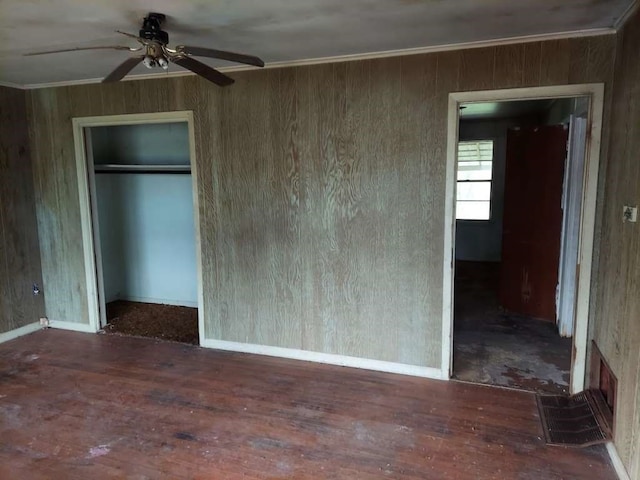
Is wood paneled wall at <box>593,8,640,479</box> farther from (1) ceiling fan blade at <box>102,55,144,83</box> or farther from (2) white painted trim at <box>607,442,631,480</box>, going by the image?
(1) ceiling fan blade at <box>102,55,144,83</box>

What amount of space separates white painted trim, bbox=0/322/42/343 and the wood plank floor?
1.55ft

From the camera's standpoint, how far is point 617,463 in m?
2.23

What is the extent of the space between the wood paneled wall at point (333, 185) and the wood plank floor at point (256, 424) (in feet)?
1.34

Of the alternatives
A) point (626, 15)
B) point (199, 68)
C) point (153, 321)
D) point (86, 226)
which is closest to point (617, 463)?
point (626, 15)

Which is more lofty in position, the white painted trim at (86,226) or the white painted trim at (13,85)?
the white painted trim at (13,85)

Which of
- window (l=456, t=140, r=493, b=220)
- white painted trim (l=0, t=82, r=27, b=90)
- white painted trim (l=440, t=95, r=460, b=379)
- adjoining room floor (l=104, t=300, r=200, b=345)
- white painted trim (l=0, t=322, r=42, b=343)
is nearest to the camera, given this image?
white painted trim (l=440, t=95, r=460, b=379)

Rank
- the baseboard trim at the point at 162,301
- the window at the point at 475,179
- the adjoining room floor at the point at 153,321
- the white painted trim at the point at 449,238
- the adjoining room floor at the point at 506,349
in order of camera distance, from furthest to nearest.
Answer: the window at the point at 475,179 < the baseboard trim at the point at 162,301 < the adjoining room floor at the point at 153,321 < the adjoining room floor at the point at 506,349 < the white painted trim at the point at 449,238

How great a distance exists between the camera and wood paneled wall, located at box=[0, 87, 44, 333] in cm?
406

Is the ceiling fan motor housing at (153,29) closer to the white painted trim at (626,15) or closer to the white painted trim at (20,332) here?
the white painted trim at (626,15)

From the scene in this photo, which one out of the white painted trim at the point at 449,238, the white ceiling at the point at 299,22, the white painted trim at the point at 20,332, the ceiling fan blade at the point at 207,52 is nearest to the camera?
the ceiling fan blade at the point at 207,52

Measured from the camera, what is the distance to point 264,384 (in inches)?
127

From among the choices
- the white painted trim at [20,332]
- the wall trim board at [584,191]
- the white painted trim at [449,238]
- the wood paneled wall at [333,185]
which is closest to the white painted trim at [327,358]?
the wood paneled wall at [333,185]

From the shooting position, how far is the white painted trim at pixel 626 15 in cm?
220

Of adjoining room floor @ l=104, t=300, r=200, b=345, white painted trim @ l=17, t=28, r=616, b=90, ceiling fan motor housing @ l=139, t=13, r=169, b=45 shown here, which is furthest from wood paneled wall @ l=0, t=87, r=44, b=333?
ceiling fan motor housing @ l=139, t=13, r=169, b=45
